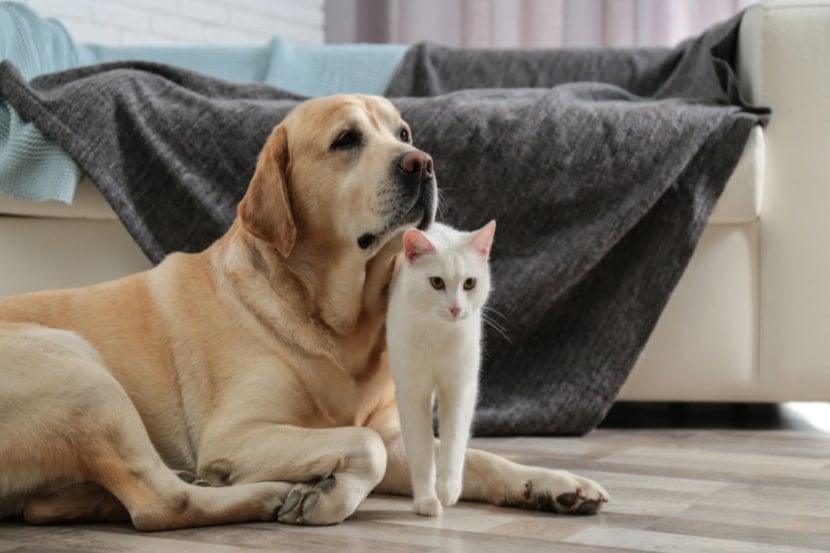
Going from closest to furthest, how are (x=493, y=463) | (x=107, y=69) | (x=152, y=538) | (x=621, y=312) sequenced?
1. (x=152, y=538)
2. (x=493, y=463)
3. (x=621, y=312)
4. (x=107, y=69)

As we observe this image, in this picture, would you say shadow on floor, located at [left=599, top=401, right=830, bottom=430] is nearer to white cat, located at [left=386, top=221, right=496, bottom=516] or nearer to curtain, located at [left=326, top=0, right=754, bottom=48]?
white cat, located at [left=386, top=221, right=496, bottom=516]

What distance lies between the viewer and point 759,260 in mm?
2611

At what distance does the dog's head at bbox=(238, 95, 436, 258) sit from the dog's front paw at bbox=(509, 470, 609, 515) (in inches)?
17.1

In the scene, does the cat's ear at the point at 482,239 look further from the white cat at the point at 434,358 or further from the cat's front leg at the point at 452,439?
the cat's front leg at the point at 452,439

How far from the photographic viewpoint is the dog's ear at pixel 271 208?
6.01 ft

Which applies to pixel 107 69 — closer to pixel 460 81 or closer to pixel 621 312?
pixel 460 81

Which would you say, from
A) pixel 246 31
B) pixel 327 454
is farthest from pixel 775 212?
pixel 246 31

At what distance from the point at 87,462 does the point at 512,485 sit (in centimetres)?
63

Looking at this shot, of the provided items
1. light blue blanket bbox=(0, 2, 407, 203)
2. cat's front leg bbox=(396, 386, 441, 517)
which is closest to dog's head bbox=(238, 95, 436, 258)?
cat's front leg bbox=(396, 386, 441, 517)

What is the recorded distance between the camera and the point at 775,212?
2.60 meters

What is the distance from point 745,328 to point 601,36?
8.73ft

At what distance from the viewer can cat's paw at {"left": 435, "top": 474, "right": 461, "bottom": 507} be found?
1.67 metres

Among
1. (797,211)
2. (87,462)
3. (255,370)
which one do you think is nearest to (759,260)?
(797,211)

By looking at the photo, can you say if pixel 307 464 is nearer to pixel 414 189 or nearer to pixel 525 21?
pixel 414 189
